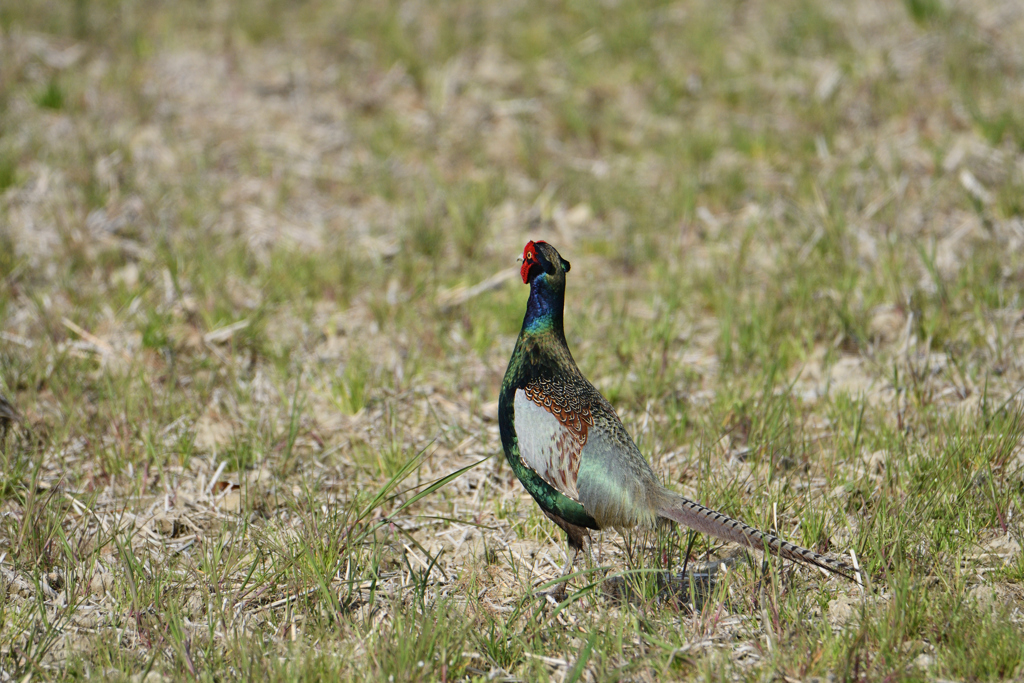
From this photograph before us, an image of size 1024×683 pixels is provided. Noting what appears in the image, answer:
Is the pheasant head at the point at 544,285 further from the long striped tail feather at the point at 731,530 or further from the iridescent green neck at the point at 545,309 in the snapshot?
the long striped tail feather at the point at 731,530

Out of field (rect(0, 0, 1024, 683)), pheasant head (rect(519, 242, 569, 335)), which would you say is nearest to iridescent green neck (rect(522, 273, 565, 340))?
pheasant head (rect(519, 242, 569, 335))

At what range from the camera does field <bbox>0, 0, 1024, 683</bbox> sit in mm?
3188

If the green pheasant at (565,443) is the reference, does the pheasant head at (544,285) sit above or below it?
above

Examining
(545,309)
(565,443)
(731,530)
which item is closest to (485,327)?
(545,309)

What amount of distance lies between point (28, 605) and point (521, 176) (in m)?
4.67

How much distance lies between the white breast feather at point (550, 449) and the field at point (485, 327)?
0.43m

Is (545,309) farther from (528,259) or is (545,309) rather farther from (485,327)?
(485,327)

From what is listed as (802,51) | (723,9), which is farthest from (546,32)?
(802,51)

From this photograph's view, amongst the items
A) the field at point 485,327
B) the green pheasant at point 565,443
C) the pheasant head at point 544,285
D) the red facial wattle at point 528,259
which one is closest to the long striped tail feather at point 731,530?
the green pheasant at point 565,443

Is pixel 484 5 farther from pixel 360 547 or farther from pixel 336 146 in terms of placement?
pixel 360 547

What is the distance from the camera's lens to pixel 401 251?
5.89 m

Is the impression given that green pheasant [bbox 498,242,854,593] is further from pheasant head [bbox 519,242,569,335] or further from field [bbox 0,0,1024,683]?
field [bbox 0,0,1024,683]

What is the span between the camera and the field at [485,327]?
3.19 metres

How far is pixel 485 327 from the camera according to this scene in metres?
5.22
